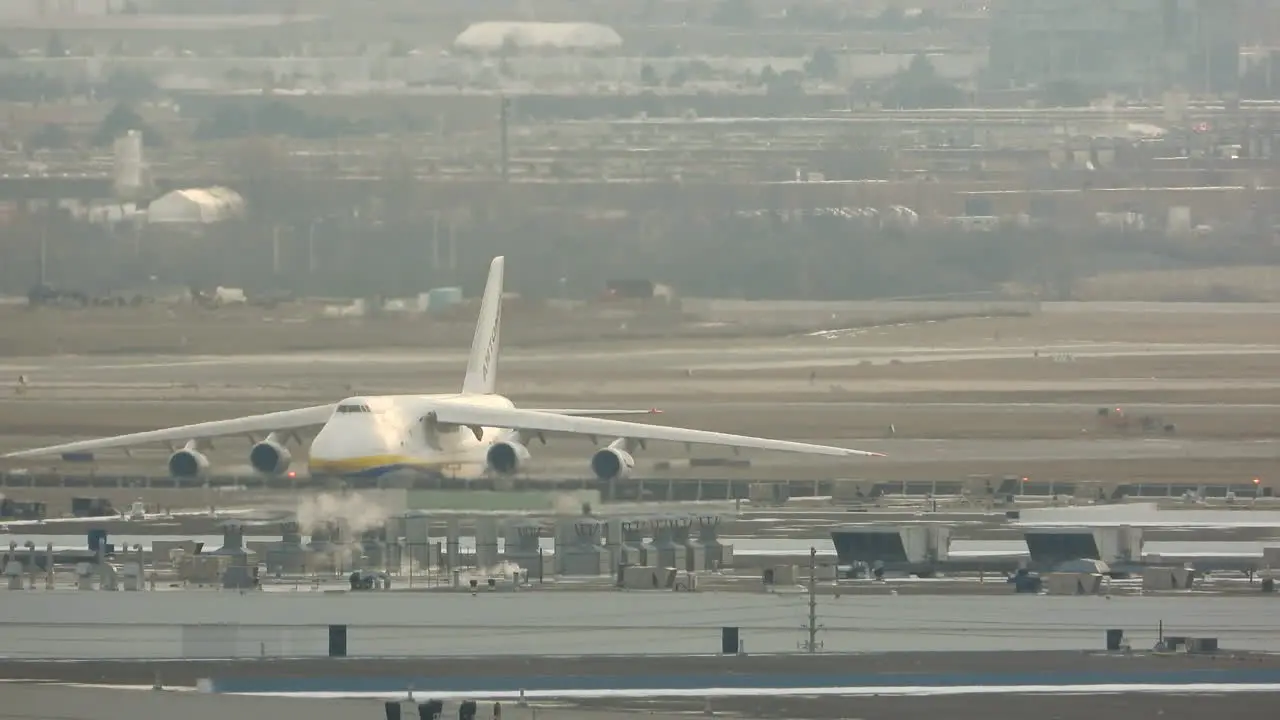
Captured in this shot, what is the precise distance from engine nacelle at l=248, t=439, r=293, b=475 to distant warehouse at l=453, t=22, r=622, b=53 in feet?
85.7

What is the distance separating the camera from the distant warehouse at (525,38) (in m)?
66.3

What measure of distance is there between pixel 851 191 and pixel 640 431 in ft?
76.3

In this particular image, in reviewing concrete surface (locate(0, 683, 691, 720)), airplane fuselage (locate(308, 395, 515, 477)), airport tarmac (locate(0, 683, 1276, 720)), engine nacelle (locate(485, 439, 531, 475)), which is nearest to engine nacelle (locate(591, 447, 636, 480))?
engine nacelle (locate(485, 439, 531, 475))

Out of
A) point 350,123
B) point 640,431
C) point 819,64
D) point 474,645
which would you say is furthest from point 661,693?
point 819,64

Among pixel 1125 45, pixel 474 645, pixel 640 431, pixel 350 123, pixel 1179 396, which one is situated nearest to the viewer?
pixel 474 645

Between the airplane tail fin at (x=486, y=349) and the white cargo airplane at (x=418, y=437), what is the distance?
2.59m

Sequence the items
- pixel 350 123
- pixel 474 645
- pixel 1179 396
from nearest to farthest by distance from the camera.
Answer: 1. pixel 474 645
2. pixel 1179 396
3. pixel 350 123

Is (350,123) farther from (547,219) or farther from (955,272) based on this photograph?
(955,272)

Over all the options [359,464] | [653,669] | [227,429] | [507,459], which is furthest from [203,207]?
[653,669]

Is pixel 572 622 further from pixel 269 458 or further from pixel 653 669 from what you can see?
pixel 269 458

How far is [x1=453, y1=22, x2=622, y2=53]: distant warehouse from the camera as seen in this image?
6631 cm

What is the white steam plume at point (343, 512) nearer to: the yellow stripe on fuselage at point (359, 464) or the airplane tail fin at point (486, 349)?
the yellow stripe on fuselage at point (359, 464)

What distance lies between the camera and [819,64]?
69.0 metres

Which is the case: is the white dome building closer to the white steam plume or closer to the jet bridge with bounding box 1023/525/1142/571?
the white steam plume
